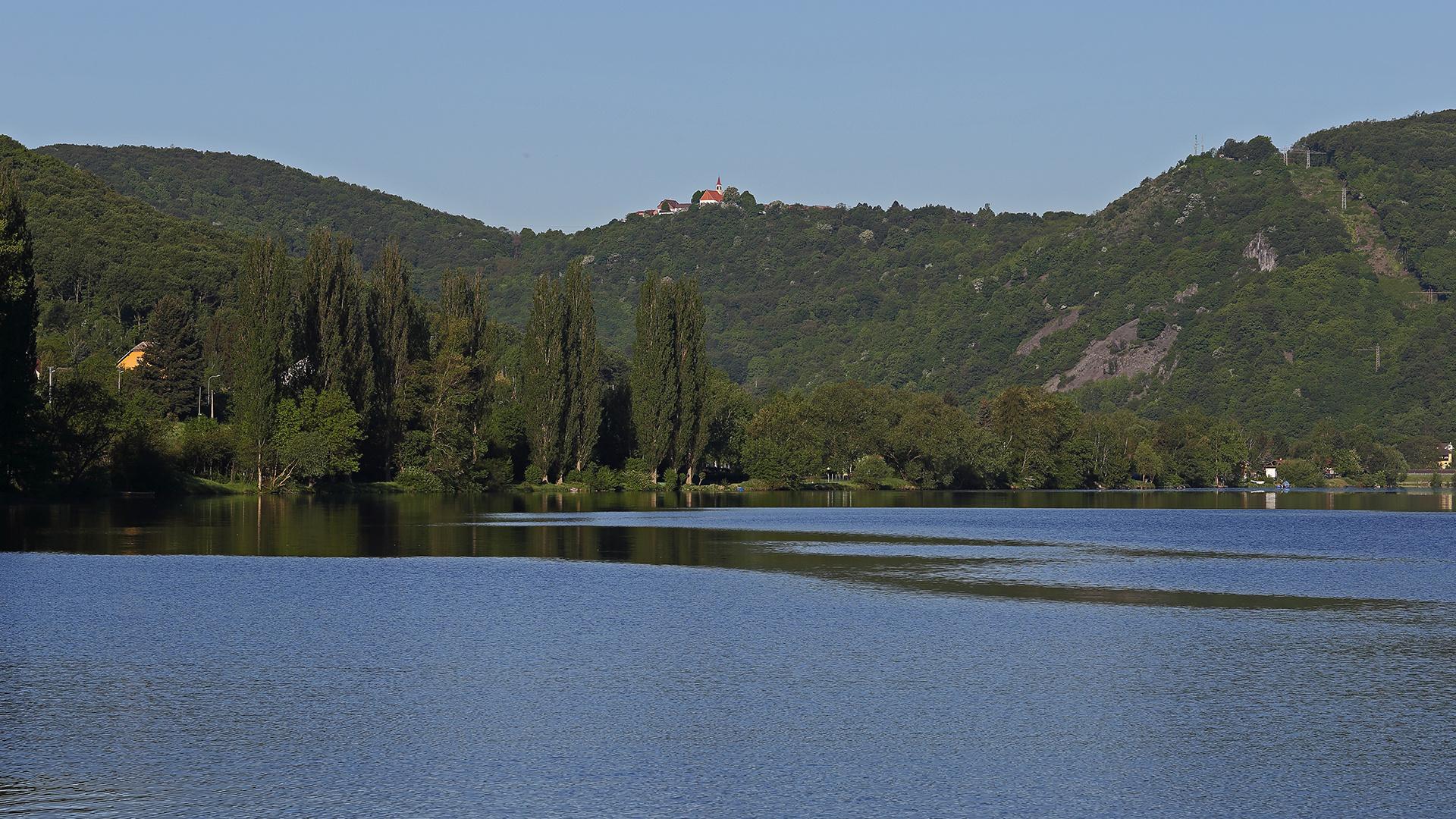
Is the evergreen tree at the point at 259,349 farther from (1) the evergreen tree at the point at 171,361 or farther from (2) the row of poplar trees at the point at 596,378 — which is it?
(1) the evergreen tree at the point at 171,361

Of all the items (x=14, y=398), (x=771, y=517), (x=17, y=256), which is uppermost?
(x=17, y=256)

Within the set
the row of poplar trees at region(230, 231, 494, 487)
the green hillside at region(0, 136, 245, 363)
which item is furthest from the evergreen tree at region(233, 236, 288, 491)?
the green hillside at region(0, 136, 245, 363)

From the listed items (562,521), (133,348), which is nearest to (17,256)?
(562,521)

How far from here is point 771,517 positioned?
65688 millimetres

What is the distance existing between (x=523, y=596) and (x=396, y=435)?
6856 centimetres

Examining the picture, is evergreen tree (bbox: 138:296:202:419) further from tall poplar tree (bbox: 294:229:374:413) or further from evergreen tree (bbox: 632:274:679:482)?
evergreen tree (bbox: 632:274:679:482)

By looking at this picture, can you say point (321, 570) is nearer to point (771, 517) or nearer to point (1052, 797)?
point (1052, 797)

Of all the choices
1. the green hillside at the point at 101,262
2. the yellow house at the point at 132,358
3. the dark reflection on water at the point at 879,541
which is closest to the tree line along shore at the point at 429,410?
the dark reflection on water at the point at 879,541

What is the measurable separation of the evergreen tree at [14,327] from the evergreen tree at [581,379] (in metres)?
43.3

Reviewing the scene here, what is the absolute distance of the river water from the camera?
11508 mm

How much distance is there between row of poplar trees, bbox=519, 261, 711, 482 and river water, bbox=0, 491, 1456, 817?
6098 cm

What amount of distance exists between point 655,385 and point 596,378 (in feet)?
17.3

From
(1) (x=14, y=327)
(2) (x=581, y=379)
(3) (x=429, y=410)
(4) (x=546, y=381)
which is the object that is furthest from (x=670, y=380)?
(1) (x=14, y=327)

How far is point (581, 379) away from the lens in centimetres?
9944
